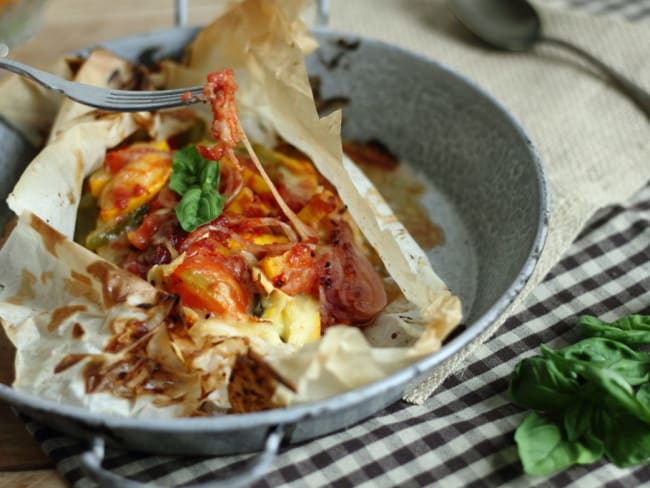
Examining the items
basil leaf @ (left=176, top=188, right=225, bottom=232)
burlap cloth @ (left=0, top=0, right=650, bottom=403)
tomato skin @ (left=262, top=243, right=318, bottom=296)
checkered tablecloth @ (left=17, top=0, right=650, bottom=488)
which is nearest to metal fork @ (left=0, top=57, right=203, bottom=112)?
basil leaf @ (left=176, top=188, right=225, bottom=232)

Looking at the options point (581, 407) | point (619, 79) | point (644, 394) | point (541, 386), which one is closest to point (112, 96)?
point (541, 386)

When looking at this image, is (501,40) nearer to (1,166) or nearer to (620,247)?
(620,247)

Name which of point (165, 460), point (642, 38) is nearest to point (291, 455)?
point (165, 460)

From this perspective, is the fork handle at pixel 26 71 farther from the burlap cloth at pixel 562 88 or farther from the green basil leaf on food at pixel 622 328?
the green basil leaf on food at pixel 622 328

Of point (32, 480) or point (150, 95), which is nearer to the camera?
point (32, 480)

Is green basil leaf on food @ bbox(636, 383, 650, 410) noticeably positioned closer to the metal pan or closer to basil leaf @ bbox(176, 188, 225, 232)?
the metal pan

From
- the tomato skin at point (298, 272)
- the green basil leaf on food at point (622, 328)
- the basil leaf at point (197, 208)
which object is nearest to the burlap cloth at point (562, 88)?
the green basil leaf on food at point (622, 328)

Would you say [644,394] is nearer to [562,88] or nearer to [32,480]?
[32,480]
